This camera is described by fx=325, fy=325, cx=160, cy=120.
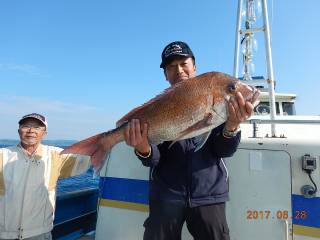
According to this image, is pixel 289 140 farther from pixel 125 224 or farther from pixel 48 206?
pixel 48 206

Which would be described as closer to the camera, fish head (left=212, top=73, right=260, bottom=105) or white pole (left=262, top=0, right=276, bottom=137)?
fish head (left=212, top=73, right=260, bottom=105)

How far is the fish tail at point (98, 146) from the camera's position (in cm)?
290

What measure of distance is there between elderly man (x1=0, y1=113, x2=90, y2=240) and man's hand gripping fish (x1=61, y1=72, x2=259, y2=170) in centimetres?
198

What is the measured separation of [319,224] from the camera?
125 inches

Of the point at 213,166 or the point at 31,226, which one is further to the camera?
the point at 31,226

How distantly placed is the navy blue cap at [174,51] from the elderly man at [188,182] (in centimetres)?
5

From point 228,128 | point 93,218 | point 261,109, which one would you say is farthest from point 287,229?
point 261,109

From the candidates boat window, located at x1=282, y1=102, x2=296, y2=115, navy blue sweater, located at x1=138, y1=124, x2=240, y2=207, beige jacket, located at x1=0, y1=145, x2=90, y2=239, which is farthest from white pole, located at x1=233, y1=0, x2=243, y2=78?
boat window, located at x1=282, y1=102, x2=296, y2=115

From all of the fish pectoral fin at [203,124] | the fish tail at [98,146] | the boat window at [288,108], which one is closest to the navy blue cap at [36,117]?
the fish tail at [98,146]

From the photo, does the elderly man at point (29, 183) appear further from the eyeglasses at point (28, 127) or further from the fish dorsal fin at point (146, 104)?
the fish dorsal fin at point (146, 104)

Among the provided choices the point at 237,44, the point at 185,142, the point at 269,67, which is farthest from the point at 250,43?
the point at 185,142

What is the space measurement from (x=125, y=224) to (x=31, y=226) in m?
1.13

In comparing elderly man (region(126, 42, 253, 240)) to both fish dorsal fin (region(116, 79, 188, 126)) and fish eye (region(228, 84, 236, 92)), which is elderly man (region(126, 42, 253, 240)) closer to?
fish dorsal fin (region(116, 79, 188, 126))

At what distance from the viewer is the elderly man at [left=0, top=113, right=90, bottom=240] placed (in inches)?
153
